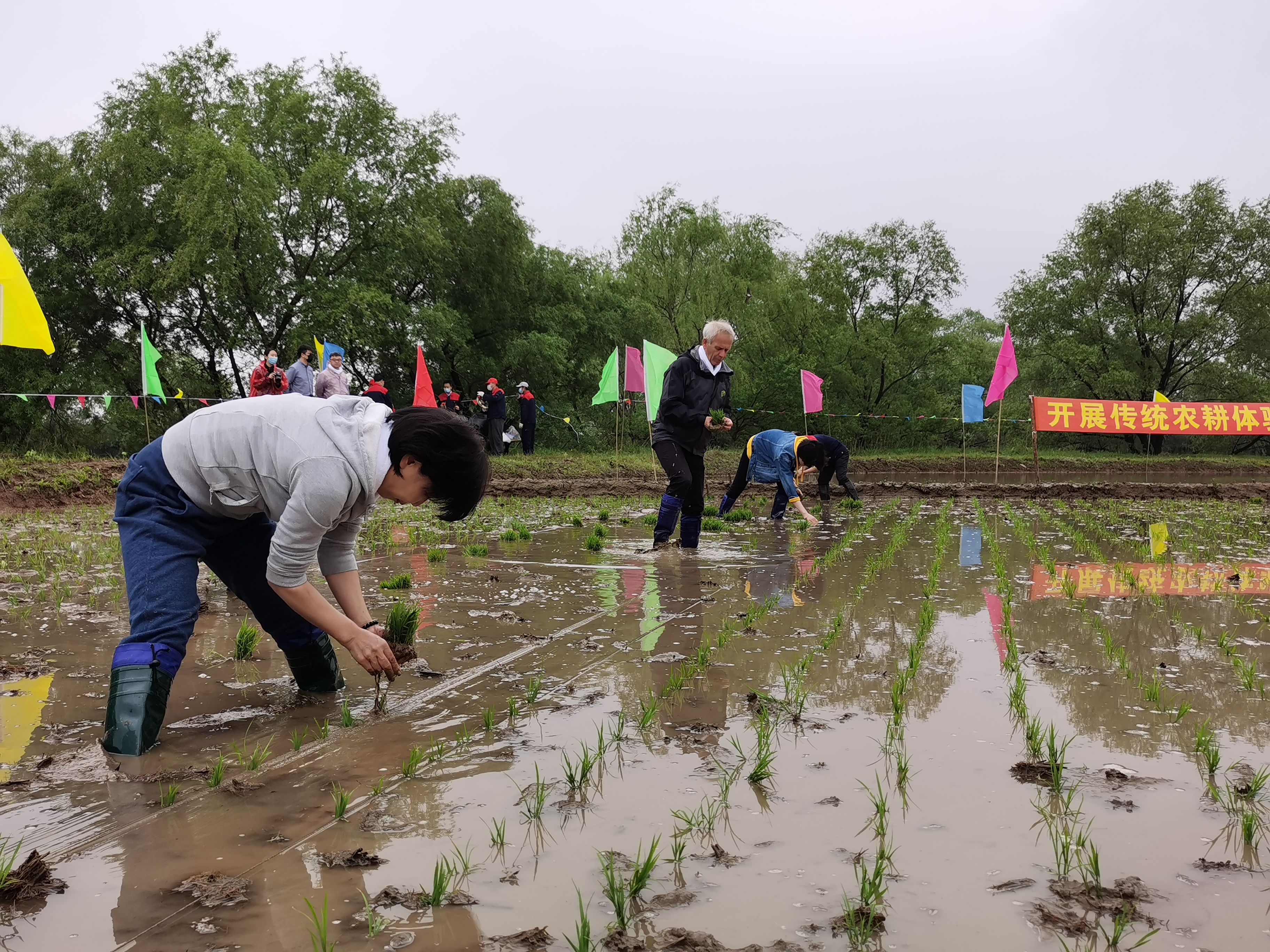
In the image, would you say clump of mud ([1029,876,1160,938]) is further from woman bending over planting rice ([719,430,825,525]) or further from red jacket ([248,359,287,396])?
red jacket ([248,359,287,396])

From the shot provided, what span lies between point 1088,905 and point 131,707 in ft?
9.32

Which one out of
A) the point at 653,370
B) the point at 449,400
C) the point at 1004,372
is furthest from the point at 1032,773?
the point at 449,400

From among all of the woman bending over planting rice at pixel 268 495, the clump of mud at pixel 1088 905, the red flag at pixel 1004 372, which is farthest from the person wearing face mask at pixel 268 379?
the red flag at pixel 1004 372

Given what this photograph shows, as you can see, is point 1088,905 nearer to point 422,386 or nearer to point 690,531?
point 690,531

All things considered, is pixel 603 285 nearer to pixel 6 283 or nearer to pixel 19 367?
pixel 19 367

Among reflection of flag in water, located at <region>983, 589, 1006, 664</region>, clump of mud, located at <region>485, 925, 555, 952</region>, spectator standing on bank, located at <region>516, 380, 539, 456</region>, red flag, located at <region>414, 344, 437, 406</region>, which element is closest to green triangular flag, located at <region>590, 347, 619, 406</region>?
red flag, located at <region>414, 344, 437, 406</region>

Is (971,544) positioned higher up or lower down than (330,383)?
lower down

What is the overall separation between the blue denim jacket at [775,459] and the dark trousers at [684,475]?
8.10ft

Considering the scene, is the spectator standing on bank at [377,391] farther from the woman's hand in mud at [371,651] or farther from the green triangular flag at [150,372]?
the woman's hand in mud at [371,651]

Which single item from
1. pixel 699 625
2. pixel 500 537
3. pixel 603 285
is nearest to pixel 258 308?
A: pixel 603 285

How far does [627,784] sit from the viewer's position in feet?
8.89

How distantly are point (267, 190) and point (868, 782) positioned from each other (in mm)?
24792

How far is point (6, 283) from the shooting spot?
21.2 feet

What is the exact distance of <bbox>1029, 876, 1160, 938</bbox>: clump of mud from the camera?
1.92 meters
